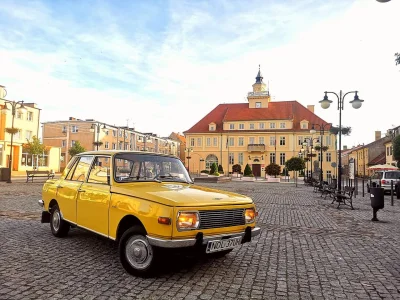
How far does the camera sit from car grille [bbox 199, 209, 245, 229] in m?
4.36

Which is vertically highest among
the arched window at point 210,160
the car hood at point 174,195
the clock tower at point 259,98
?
the clock tower at point 259,98

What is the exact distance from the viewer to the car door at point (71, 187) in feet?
19.9

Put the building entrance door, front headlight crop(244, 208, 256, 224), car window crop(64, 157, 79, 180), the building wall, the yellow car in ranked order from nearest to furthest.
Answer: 1. the yellow car
2. front headlight crop(244, 208, 256, 224)
3. car window crop(64, 157, 79, 180)
4. the building wall
5. the building entrance door

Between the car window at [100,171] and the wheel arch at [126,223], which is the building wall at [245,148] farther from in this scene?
the wheel arch at [126,223]

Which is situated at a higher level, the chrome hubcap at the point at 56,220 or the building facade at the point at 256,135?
the building facade at the point at 256,135

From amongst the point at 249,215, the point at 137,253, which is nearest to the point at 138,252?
the point at 137,253

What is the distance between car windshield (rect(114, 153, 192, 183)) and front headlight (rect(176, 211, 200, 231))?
4.78 feet

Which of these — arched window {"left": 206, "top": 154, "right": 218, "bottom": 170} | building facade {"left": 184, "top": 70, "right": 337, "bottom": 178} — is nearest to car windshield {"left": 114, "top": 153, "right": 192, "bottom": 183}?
building facade {"left": 184, "top": 70, "right": 337, "bottom": 178}

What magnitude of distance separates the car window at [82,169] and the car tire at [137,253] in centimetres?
198

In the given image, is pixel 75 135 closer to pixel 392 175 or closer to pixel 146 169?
pixel 392 175

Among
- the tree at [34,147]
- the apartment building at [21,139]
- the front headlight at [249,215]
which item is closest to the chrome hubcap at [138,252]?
the front headlight at [249,215]

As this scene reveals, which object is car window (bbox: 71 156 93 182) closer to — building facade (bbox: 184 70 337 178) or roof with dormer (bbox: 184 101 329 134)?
building facade (bbox: 184 70 337 178)

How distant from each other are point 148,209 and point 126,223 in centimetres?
68

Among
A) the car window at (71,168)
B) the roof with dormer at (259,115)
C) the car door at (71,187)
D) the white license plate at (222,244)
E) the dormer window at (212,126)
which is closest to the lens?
the white license plate at (222,244)
